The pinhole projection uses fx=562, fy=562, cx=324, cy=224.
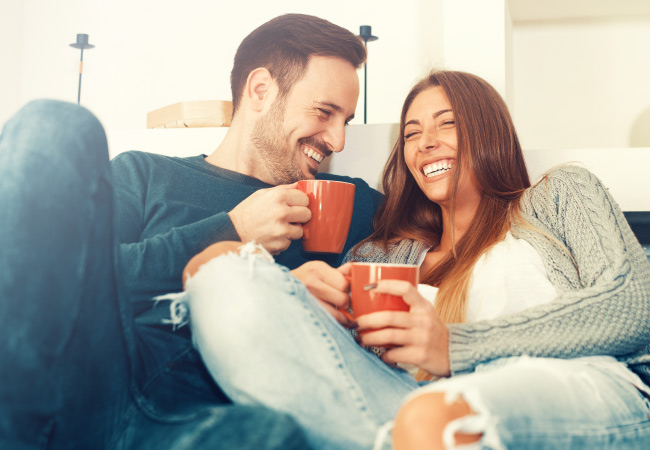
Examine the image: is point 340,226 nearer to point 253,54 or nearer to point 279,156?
point 279,156

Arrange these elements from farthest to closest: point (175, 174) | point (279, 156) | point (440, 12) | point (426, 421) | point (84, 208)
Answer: point (440, 12) < point (279, 156) < point (175, 174) < point (84, 208) < point (426, 421)

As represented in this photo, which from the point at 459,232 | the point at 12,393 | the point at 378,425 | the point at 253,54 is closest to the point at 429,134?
the point at 459,232

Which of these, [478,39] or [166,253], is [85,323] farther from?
[478,39]

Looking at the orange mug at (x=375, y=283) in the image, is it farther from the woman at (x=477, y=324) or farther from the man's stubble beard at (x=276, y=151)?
the man's stubble beard at (x=276, y=151)

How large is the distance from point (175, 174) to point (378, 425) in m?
0.91

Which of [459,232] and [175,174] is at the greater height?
[175,174]

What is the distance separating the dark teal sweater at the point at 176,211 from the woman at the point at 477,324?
20 cm

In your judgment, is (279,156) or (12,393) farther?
(279,156)

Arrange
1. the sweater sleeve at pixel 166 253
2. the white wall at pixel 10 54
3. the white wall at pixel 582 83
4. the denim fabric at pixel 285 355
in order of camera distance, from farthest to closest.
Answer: the white wall at pixel 10 54 < the white wall at pixel 582 83 < the sweater sleeve at pixel 166 253 < the denim fabric at pixel 285 355

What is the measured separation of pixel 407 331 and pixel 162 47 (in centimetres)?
216

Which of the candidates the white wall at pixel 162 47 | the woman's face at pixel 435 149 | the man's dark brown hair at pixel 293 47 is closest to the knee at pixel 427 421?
the woman's face at pixel 435 149

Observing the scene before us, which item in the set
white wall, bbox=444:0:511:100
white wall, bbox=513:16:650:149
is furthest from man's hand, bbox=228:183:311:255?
white wall, bbox=513:16:650:149

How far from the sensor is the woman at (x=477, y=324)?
25.0 inches

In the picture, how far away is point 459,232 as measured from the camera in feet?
4.59
